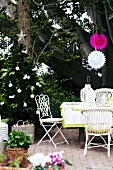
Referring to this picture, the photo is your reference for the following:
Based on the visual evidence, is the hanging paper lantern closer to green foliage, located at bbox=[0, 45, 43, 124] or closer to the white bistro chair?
green foliage, located at bbox=[0, 45, 43, 124]

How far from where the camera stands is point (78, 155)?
6070 millimetres

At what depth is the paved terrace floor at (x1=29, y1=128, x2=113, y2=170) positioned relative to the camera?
17.4 ft

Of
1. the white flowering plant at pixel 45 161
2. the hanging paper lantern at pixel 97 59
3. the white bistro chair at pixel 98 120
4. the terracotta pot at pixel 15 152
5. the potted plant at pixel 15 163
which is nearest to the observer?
the white flowering plant at pixel 45 161

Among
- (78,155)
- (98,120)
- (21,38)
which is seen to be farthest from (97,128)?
(21,38)

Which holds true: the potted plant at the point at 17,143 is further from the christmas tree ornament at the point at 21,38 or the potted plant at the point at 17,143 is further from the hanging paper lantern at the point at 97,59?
the hanging paper lantern at the point at 97,59

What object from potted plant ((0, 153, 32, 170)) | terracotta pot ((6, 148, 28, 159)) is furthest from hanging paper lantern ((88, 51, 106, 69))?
potted plant ((0, 153, 32, 170))

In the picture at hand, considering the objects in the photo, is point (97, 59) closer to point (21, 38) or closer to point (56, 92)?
point (21, 38)

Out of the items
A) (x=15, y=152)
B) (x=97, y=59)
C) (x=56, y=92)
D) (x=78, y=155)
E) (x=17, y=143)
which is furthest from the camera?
(x=56, y=92)

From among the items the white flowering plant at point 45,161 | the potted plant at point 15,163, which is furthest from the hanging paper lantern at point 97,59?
the white flowering plant at point 45,161

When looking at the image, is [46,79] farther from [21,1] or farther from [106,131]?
[106,131]

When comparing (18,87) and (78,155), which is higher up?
(18,87)

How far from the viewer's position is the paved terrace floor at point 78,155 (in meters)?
5.31

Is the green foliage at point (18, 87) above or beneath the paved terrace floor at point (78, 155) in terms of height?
above

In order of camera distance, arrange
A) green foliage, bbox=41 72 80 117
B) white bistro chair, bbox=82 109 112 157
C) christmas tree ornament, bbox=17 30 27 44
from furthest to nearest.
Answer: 1. green foliage, bbox=41 72 80 117
2. christmas tree ornament, bbox=17 30 27 44
3. white bistro chair, bbox=82 109 112 157
